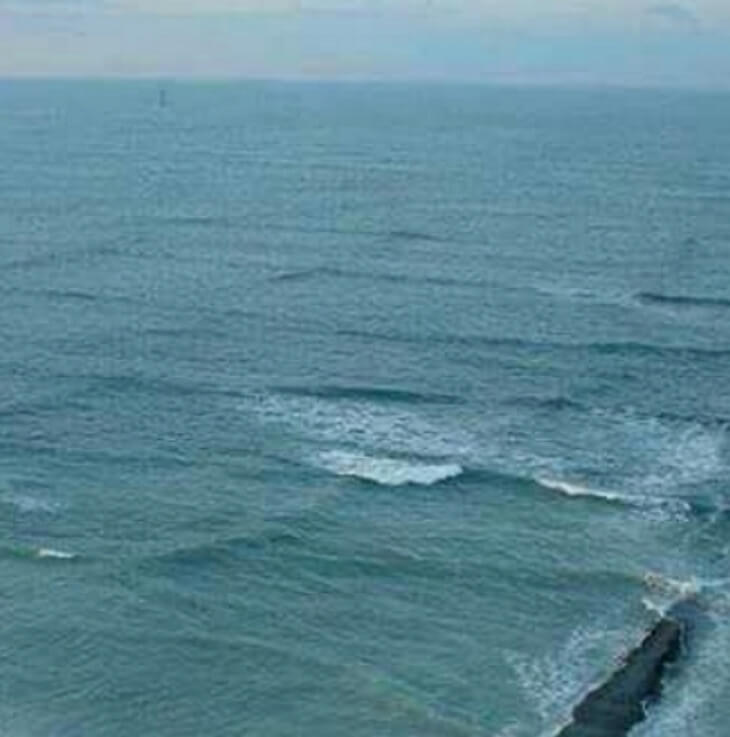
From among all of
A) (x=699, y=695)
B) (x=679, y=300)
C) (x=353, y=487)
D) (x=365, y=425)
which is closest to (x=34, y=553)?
(x=353, y=487)

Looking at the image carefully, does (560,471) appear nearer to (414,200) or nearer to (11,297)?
(11,297)

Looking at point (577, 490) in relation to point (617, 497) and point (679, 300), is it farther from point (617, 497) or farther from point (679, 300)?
point (679, 300)

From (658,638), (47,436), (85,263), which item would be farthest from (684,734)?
(85,263)

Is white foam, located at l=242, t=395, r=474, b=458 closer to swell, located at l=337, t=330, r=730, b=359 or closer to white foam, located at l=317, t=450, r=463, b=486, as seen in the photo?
white foam, located at l=317, t=450, r=463, b=486

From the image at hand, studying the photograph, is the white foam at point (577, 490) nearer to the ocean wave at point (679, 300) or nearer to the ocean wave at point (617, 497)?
the ocean wave at point (617, 497)

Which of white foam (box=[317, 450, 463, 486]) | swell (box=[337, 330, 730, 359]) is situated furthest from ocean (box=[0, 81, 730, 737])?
swell (box=[337, 330, 730, 359])

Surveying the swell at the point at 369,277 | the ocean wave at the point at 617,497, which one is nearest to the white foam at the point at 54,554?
the ocean wave at the point at 617,497

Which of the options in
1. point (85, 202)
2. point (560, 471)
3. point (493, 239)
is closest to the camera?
point (560, 471)
